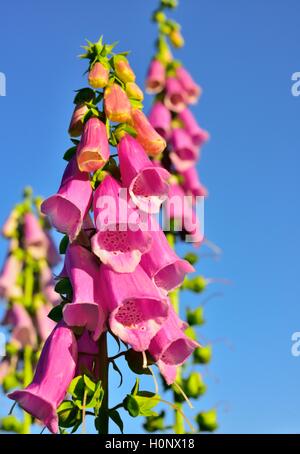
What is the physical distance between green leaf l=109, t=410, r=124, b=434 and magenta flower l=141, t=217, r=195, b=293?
361 millimetres

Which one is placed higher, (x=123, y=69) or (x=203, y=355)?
(x=123, y=69)

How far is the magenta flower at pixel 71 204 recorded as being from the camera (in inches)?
70.7

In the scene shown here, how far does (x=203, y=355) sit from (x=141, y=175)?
2.03 metres

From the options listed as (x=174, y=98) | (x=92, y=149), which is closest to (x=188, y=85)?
(x=174, y=98)

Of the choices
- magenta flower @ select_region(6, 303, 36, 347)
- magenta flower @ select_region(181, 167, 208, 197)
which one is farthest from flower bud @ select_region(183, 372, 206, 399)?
magenta flower @ select_region(6, 303, 36, 347)

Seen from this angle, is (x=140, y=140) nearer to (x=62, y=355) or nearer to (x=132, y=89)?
(x=132, y=89)

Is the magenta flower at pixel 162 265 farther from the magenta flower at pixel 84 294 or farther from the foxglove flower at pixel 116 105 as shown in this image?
the foxglove flower at pixel 116 105

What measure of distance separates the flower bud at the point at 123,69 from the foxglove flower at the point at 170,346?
710mm

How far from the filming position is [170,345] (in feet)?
5.85

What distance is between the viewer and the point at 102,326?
1.67 meters

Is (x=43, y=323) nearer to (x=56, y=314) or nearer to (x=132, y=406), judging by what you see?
(x=56, y=314)

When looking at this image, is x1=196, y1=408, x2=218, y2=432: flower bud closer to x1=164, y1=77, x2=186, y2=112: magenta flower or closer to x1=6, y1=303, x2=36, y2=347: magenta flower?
x1=6, y1=303, x2=36, y2=347: magenta flower
